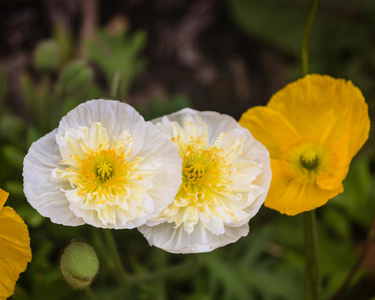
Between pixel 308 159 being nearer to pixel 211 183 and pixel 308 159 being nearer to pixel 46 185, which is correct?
pixel 211 183

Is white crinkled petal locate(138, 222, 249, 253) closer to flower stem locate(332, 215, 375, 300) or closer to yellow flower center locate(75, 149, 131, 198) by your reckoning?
yellow flower center locate(75, 149, 131, 198)

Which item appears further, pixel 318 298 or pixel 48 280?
pixel 48 280

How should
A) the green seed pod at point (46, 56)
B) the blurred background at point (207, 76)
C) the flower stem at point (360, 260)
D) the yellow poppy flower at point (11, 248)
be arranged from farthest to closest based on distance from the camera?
1. the blurred background at point (207, 76)
2. the green seed pod at point (46, 56)
3. the flower stem at point (360, 260)
4. the yellow poppy flower at point (11, 248)

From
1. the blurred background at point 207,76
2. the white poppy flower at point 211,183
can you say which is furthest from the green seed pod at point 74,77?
the white poppy flower at point 211,183

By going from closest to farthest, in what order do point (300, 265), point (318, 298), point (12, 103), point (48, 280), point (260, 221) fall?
point (318, 298) < point (48, 280) < point (300, 265) < point (260, 221) < point (12, 103)

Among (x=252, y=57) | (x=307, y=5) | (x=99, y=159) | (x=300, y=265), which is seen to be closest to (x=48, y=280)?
(x=99, y=159)

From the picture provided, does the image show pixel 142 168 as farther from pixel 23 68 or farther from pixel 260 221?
pixel 23 68

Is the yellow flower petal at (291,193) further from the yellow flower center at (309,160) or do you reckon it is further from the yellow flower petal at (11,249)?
the yellow flower petal at (11,249)
